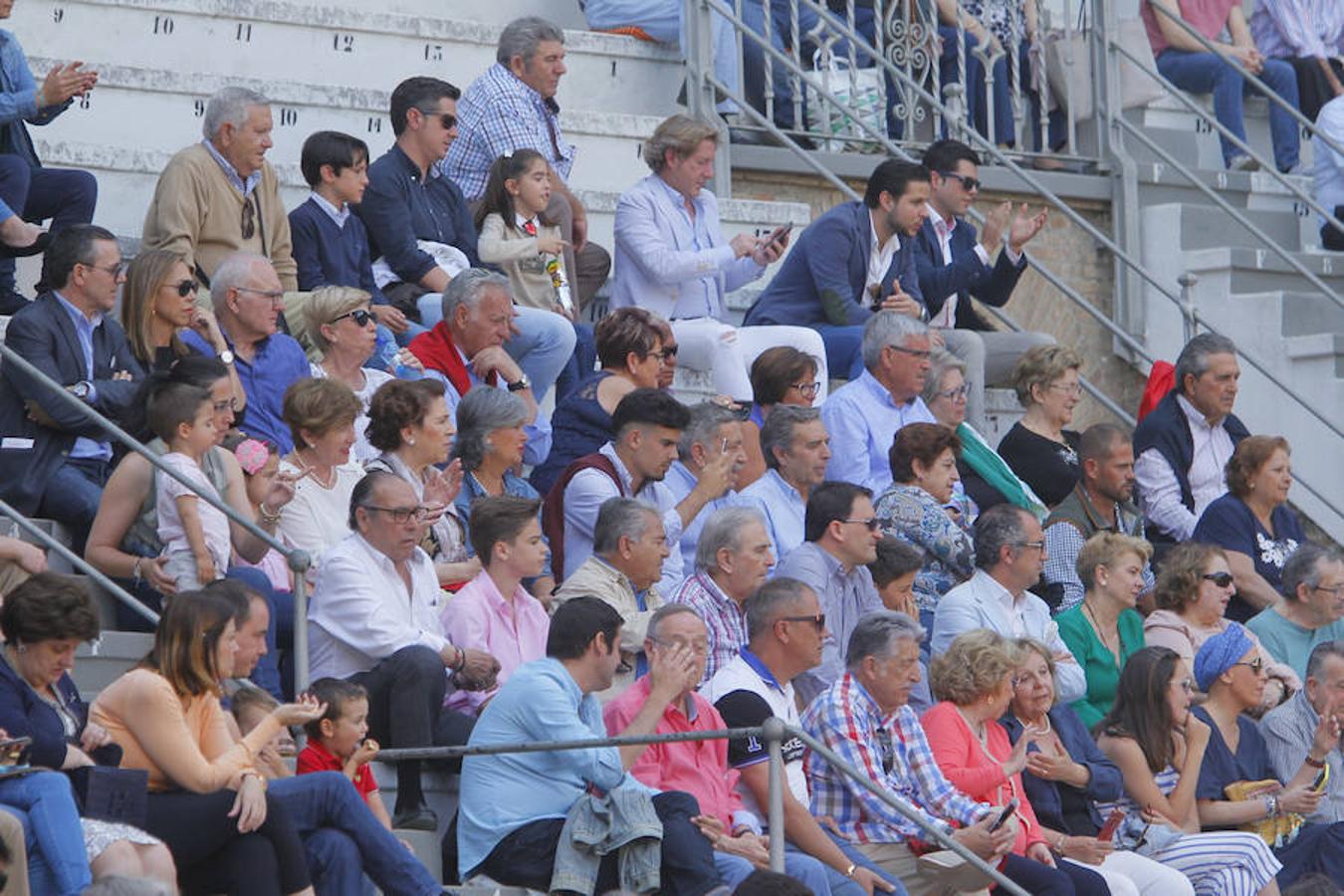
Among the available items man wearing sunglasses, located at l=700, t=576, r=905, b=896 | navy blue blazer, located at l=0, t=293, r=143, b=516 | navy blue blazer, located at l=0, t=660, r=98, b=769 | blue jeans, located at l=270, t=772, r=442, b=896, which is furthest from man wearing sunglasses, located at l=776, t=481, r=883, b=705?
navy blue blazer, located at l=0, t=660, r=98, b=769

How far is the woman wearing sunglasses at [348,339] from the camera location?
10.5 meters

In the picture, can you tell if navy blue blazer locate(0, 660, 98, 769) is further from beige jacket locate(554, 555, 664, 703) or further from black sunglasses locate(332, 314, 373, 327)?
black sunglasses locate(332, 314, 373, 327)

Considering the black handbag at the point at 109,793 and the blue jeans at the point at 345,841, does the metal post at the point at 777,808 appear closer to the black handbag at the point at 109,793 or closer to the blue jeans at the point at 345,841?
the blue jeans at the point at 345,841

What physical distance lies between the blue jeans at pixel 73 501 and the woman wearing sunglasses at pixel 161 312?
0.64m

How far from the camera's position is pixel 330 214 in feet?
37.7

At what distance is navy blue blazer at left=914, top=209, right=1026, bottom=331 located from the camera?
500 inches

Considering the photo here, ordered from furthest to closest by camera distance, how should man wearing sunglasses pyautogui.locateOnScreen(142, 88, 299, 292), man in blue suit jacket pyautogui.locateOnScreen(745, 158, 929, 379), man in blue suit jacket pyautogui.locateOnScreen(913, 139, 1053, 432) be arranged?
man in blue suit jacket pyautogui.locateOnScreen(913, 139, 1053, 432) → man in blue suit jacket pyautogui.locateOnScreen(745, 158, 929, 379) → man wearing sunglasses pyautogui.locateOnScreen(142, 88, 299, 292)

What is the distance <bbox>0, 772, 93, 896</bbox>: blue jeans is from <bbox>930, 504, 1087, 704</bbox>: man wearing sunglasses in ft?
13.2

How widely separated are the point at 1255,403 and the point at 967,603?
4.33 m

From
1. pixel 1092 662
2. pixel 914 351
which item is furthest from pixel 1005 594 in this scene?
pixel 914 351

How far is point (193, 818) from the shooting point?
764 cm

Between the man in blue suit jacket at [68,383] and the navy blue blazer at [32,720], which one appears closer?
the navy blue blazer at [32,720]

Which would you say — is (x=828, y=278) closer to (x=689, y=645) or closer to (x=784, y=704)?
(x=784, y=704)

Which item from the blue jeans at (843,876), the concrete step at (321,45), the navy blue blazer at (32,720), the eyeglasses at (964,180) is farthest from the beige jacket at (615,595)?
the concrete step at (321,45)
